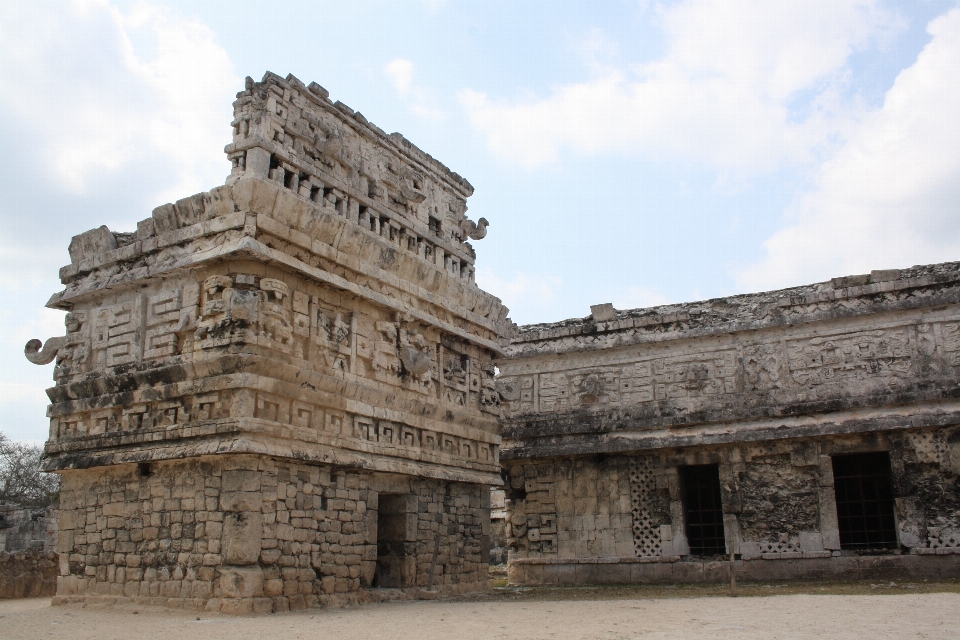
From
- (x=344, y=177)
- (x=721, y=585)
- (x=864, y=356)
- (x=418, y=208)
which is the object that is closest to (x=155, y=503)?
(x=344, y=177)

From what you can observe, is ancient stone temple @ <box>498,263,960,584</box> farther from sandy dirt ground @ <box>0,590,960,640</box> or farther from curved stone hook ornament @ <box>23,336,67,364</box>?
curved stone hook ornament @ <box>23,336,67,364</box>

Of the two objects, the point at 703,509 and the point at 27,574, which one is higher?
the point at 703,509

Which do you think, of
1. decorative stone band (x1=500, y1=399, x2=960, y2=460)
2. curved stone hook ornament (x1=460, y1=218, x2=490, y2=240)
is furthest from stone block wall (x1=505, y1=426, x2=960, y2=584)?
curved stone hook ornament (x1=460, y1=218, x2=490, y2=240)

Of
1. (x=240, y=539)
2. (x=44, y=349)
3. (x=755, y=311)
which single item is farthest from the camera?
(x=755, y=311)

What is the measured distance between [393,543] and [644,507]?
18.3 ft

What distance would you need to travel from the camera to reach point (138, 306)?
379 inches

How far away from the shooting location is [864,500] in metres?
13.4

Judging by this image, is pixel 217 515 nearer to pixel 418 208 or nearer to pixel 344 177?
pixel 344 177

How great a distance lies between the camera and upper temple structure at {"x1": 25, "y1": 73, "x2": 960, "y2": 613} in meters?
8.71

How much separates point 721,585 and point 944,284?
578 centimetres

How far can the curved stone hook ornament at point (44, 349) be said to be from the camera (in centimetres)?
1029

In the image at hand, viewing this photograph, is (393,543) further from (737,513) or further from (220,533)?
(737,513)

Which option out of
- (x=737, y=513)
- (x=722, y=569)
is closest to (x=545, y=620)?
(x=722, y=569)

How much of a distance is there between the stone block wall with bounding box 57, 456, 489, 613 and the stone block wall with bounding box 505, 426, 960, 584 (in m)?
5.69
